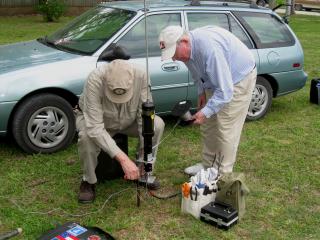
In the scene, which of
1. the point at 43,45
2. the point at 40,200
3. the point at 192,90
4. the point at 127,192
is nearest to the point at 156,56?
the point at 192,90

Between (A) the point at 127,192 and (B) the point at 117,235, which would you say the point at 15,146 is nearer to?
(A) the point at 127,192

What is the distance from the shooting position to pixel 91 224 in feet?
11.9

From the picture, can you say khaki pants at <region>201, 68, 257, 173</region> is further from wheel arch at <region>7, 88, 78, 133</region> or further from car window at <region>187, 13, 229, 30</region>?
car window at <region>187, 13, 229, 30</region>

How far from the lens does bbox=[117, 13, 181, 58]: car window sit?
203 inches

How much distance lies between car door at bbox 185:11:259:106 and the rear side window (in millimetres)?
101

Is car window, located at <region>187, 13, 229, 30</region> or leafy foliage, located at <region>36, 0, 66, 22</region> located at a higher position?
car window, located at <region>187, 13, 229, 30</region>

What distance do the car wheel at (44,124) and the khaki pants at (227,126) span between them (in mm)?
1418

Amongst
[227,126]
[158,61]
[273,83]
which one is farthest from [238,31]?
[227,126]

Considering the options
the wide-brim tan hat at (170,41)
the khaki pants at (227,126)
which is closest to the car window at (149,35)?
the khaki pants at (227,126)

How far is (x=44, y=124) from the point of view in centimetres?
470

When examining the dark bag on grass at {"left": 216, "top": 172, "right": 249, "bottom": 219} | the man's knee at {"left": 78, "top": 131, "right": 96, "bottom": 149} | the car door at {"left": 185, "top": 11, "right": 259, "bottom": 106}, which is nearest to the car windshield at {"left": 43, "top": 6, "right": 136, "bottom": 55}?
the car door at {"left": 185, "top": 11, "right": 259, "bottom": 106}

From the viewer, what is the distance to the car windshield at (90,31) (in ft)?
16.9

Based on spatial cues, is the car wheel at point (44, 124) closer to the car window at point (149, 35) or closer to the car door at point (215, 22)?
the car window at point (149, 35)

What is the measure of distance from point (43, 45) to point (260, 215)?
3121 mm
